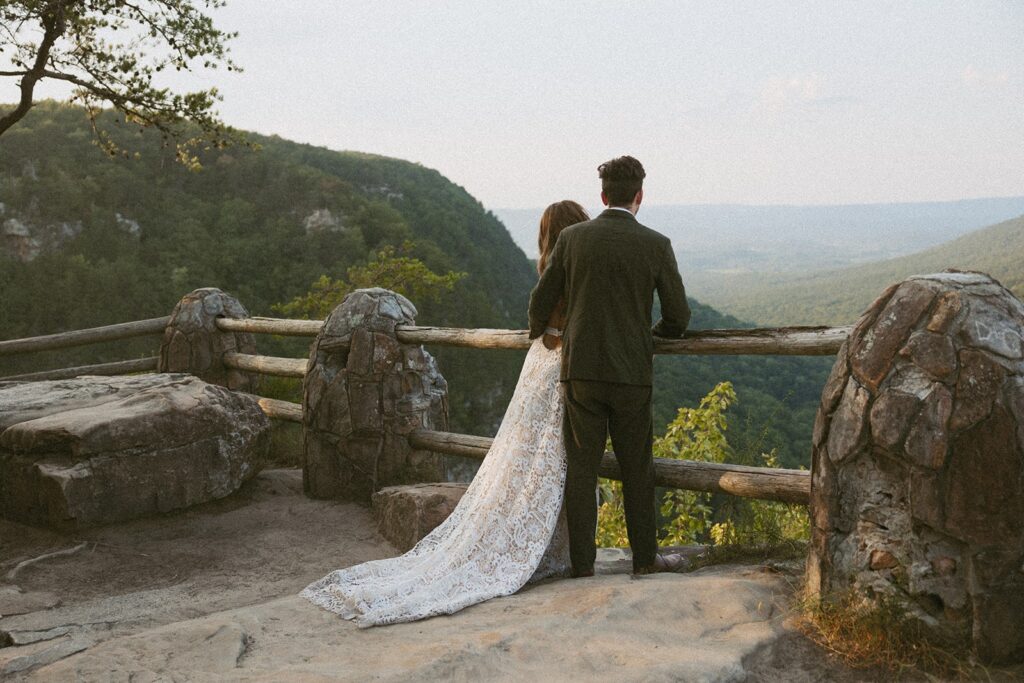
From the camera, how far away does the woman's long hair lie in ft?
12.4

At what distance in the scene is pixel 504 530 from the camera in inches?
141

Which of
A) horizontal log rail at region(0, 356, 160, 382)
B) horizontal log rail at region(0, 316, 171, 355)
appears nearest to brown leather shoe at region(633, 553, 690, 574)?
horizontal log rail at region(0, 316, 171, 355)

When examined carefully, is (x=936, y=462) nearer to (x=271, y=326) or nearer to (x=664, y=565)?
(x=664, y=565)

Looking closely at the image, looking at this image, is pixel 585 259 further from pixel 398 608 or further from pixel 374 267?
pixel 374 267

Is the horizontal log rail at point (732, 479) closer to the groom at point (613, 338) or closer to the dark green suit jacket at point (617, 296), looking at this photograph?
the groom at point (613, 338)

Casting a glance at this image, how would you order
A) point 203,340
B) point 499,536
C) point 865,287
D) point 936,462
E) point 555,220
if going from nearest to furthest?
point 936,462, point 499,536, point 555,220, point 203,340, point 865,287

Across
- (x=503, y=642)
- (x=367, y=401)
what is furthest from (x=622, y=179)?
(x=367, y=401)

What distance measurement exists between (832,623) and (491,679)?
1103 mm

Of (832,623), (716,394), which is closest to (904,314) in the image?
(832,623)

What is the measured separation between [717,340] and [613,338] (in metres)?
0.44

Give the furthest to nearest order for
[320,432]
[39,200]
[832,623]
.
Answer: [39,200]
[320,432]
[832,623]

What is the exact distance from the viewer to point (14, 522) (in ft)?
14.8

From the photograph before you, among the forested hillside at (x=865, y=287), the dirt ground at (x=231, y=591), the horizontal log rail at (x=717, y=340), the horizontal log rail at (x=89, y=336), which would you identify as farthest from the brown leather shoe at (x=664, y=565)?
the forested hillside at (x=865, y=287)

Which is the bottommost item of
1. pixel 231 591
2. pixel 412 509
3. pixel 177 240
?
pixel 231 591
